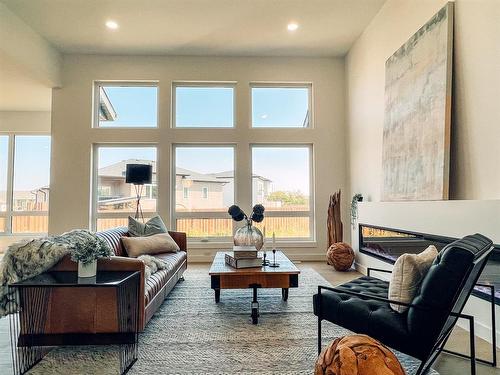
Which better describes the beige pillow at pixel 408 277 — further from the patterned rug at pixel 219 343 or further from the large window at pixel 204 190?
the large window at pixel 204 190

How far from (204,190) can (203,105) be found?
152 centimetres

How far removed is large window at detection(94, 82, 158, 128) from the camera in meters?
5.56

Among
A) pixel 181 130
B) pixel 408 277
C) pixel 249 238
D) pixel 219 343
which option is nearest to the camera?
pixel 408 277

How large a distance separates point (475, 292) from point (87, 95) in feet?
19.6

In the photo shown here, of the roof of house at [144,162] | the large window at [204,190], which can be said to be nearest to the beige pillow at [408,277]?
the large window at [204,190]

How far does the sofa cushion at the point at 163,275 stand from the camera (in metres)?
2.50

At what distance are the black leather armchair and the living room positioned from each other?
12 millimetres

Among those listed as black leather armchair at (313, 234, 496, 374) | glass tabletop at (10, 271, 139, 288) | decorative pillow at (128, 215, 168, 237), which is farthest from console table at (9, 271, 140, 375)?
decorative pillow at (128, 215, 168, 237)

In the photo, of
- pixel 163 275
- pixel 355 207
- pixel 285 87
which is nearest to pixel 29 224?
pixel 163 275

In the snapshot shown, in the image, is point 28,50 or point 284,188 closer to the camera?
point 28,50

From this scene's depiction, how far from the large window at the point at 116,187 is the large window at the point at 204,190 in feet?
1.61

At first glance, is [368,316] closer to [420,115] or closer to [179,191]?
[420,115]

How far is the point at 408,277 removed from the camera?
176 centimetres

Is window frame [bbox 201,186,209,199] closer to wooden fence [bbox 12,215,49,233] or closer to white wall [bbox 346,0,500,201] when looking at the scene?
white wall [bbox 346,0,500,201]
